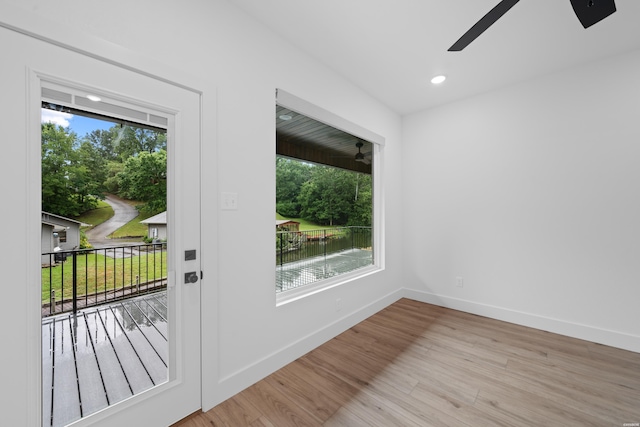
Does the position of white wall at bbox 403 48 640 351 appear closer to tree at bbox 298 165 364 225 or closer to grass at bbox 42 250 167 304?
tree at bbox 298 165 364 225

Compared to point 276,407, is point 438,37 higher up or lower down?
higher up

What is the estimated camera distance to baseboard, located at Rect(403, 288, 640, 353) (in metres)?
2.43

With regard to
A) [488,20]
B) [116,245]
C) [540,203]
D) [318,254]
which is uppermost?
[488,20]

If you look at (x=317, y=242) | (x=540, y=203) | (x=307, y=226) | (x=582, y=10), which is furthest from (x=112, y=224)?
(x=540, y=203)

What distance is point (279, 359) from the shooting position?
211 cm

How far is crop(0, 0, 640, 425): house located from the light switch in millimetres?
20

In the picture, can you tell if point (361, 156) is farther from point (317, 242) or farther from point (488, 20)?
point (488, 20)

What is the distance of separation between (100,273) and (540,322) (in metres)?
3.91

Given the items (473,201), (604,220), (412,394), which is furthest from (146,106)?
(604,220)

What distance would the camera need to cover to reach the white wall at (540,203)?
8.00ft

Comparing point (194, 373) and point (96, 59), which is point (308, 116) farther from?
point (194, 373)

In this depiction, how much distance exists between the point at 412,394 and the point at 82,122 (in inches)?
101

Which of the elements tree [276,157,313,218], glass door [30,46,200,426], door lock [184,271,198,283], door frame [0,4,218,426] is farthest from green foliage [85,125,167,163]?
tree [276,157,313,218]

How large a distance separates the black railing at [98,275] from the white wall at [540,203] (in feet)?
10.6
